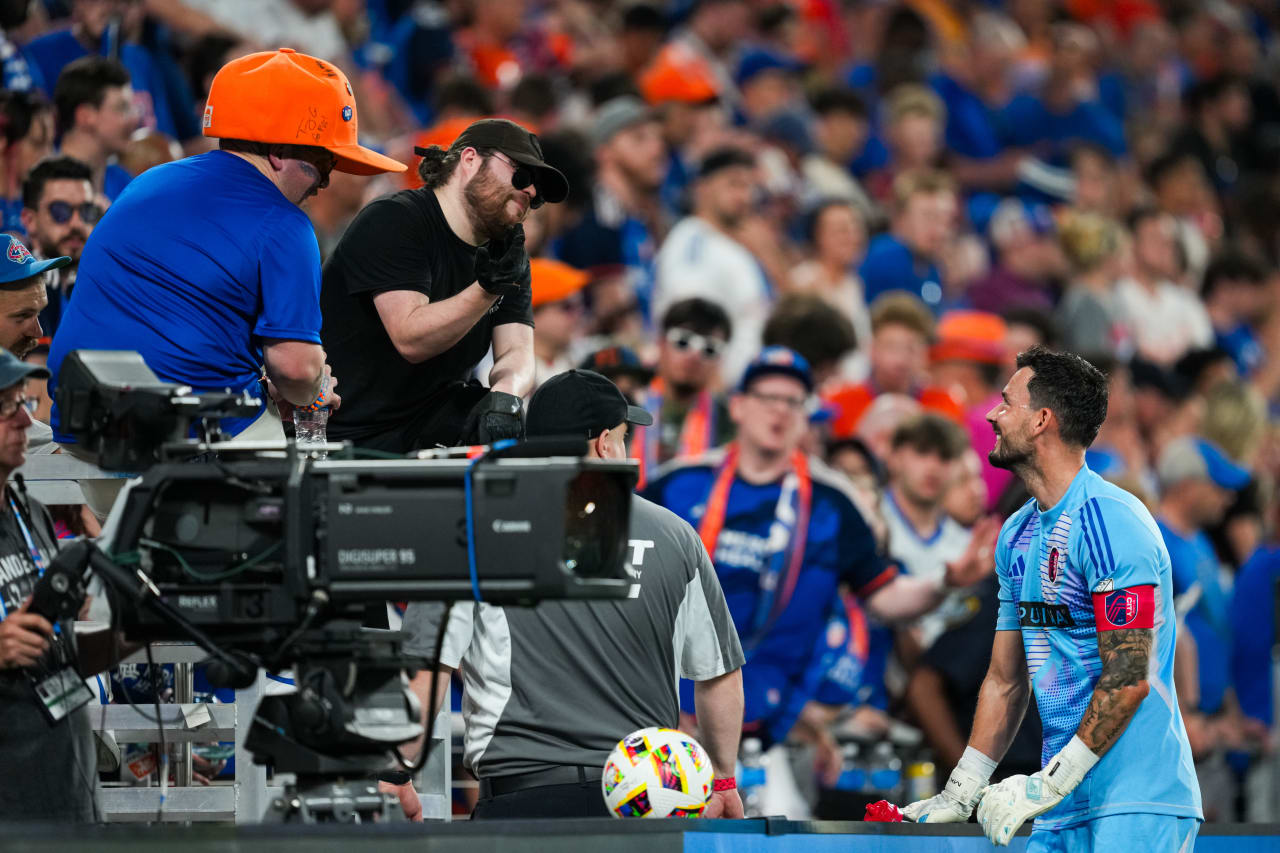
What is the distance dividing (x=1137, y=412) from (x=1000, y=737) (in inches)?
337

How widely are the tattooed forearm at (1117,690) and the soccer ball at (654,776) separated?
1.14m

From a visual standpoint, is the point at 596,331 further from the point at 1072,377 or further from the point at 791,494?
the point at 1072,377

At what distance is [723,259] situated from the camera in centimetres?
1162

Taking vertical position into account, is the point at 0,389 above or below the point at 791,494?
above

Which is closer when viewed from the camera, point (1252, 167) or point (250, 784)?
point (250, 784)

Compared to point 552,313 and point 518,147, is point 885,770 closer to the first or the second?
point 552,313

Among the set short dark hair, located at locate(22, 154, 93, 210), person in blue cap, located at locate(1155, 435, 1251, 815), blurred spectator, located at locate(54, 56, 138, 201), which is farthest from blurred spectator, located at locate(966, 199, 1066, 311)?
short dark hair, located at locate(22, 154, 93, 210)

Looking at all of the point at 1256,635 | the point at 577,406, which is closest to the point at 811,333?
the point at 1256,635

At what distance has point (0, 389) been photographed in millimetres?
5125

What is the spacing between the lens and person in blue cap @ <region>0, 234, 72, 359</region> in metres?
5.90

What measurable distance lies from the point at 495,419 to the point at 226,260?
93 centimetres

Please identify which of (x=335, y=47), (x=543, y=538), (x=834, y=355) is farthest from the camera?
(x=335, y=47)

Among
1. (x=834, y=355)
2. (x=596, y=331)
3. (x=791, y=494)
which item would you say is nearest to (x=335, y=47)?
(x=596, y=331)

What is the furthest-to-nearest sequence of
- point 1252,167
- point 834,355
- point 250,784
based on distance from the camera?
point 1252,167
point 834,355
point 250,784
